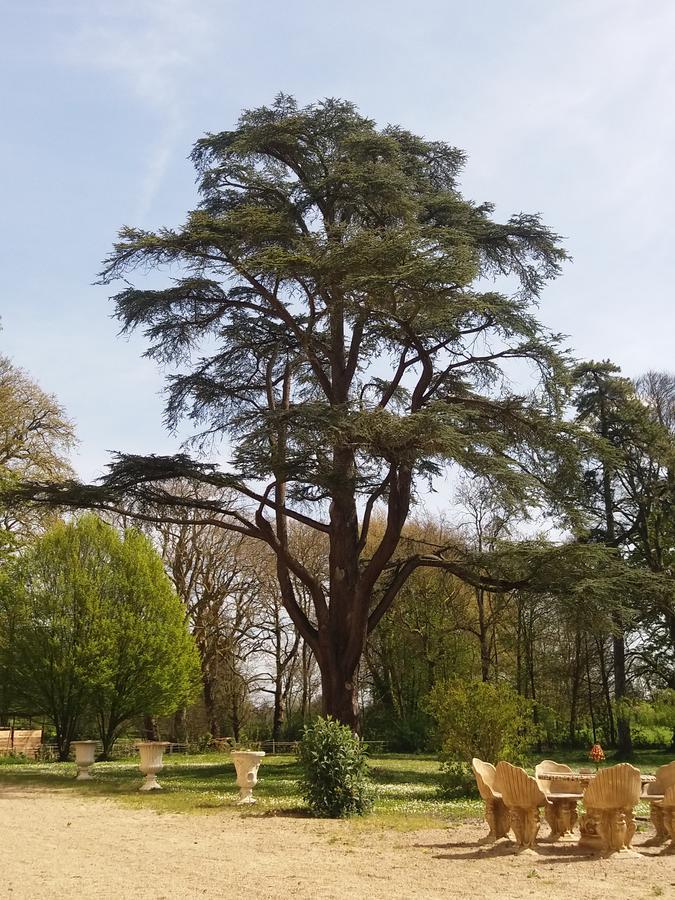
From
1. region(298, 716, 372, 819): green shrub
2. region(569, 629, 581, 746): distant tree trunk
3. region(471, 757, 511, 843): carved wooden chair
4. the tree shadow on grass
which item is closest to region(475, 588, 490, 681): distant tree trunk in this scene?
region(569, 629, 581, 746): distant tree trunk

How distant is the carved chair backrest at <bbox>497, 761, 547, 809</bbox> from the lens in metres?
8.40

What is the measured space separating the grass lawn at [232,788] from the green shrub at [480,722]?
77 cm

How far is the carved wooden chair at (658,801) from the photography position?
9.03m

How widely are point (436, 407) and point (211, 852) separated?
8.34m

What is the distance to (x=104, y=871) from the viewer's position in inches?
285

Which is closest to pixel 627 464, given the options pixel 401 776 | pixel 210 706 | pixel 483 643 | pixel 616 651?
pixel 616 651

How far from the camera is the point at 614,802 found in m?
8.25

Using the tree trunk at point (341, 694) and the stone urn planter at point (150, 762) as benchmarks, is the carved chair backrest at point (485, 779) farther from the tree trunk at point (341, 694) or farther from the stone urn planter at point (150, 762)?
the tree trunk at point (341, 694)

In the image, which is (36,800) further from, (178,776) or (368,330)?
(368,330)

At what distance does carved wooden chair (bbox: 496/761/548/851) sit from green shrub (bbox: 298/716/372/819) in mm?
2855

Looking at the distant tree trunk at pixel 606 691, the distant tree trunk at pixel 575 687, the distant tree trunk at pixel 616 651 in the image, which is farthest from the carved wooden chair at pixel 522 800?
the distant tree trunk at pixel 575 687

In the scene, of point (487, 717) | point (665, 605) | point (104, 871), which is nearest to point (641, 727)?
point (665, 605)

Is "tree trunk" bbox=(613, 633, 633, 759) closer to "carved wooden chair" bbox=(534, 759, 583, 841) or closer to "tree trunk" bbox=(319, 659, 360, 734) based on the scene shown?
"tree trunk" bbox=(319, 659, 360, 734)

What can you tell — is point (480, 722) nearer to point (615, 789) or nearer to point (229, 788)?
point (229, 788)
